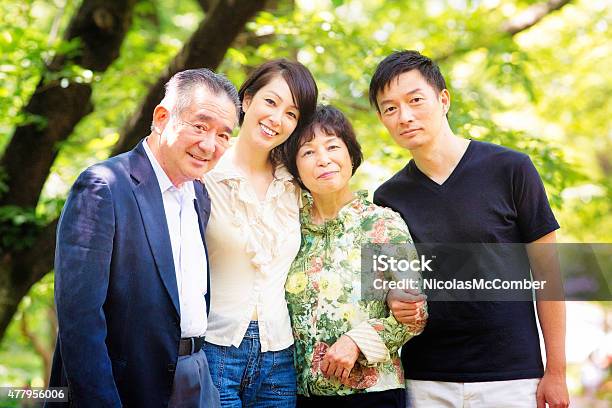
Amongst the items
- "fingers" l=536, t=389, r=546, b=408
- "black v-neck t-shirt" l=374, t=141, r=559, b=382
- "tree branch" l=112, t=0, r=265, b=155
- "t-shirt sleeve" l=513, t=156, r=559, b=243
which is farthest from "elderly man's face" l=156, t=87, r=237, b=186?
"tree branch" l=112, t=0, r=265, b=155

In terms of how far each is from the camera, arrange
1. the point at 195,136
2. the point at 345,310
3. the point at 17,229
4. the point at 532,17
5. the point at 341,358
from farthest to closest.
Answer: the point at 532,17
the point at 17,229
the point at 345,310
the point at 341,358
the point at 195,136

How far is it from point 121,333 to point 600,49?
969cm

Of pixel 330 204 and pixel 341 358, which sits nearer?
pixel 341 358

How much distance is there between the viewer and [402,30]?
761 centimetres

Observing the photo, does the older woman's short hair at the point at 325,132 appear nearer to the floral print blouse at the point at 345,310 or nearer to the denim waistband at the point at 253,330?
the floral print blouse at the point at 345,310

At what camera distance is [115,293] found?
2111 mm

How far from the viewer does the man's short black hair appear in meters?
2.84

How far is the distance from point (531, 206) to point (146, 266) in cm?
154

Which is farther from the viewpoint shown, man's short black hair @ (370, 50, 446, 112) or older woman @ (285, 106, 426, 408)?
man's short black hair @ (370, 50, 446, 112)

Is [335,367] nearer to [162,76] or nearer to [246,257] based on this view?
[246,257]

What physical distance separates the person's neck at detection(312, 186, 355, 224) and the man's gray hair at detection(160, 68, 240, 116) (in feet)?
1.97

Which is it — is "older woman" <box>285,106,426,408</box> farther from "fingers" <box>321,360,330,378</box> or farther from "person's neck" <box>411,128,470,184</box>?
"person's neck" <box>411,128,470,184</box>

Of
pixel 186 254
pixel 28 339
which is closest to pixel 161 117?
pixel 186 254

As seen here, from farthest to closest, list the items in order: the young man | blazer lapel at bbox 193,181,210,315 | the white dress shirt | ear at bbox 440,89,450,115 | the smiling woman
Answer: ear at bbox 440,89,450,115, the young man, the smiling woman, blazer lapel at bbox 193,181,210,315, the white dress shirt
